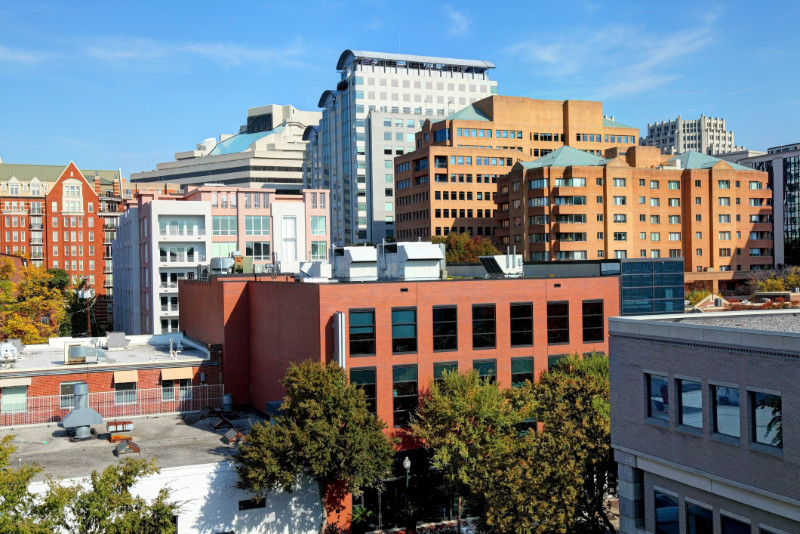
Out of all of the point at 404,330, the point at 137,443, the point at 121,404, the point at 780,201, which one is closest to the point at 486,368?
the point at 404,330

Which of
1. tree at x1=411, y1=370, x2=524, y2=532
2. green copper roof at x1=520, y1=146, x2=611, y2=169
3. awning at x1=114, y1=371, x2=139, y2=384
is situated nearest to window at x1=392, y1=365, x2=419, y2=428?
tree at x1=411, y1=370, x2=524, y2=532

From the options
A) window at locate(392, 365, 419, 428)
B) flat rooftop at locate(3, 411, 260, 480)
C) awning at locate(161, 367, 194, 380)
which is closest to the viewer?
flat rooftop at locate(3, 411, 260, 480)

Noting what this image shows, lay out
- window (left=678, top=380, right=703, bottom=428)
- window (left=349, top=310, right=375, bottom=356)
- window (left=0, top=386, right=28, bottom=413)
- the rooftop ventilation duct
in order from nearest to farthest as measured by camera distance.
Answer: window (left=678, top=380, right=703, bottom=428) → window (left=349, top=310, right=375, bottom=356) → the rooftop ventilation duct → window (left=0, top=386, right=28, bottom=413)

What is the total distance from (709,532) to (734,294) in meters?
107

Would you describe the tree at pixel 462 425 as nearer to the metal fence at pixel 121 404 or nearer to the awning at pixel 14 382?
the metal fence at pixel 121 404

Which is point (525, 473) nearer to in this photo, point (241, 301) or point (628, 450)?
point (628, 450)

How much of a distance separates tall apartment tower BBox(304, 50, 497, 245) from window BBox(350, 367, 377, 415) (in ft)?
427

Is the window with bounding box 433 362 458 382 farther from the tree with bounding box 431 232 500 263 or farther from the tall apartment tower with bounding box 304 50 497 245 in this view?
the tall apartment tower with bounding box 304 50 497 245

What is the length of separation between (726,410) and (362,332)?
20039 millimetres

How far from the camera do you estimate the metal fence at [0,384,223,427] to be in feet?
141

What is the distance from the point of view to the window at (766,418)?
804 inches

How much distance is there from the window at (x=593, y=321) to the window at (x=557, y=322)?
126cm

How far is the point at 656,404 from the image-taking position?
81.4 feet

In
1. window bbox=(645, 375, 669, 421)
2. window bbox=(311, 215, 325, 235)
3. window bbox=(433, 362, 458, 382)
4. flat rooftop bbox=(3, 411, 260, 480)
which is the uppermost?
window bbox=(311, 215, 325, 235)
